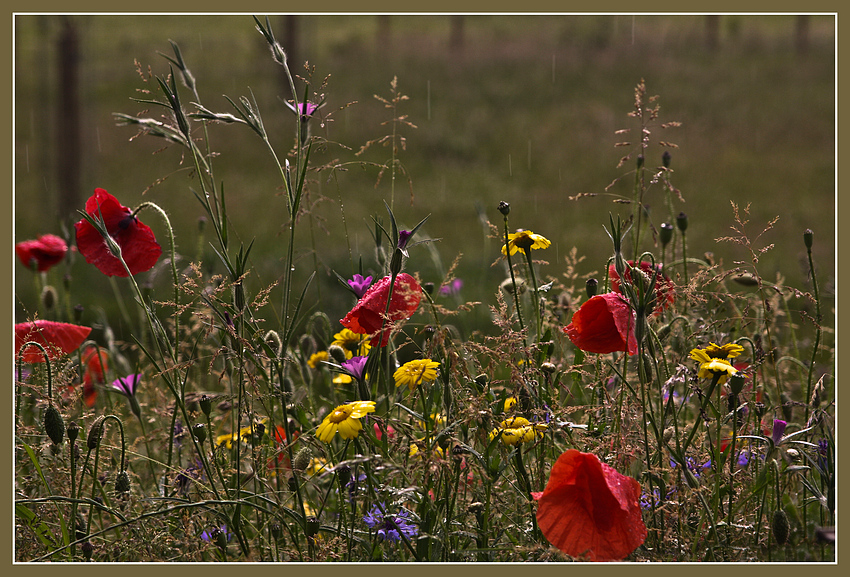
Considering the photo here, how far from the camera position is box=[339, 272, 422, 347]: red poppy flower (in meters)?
1.30

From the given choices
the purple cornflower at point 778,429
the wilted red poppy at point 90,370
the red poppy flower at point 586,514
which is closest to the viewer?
the red poppy flower at point 586,514

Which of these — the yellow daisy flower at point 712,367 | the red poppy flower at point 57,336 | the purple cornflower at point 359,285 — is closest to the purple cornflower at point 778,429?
the yellow daisy flower at point 712,367

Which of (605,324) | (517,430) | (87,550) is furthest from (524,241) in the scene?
(87,550)

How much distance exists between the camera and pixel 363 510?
157cm

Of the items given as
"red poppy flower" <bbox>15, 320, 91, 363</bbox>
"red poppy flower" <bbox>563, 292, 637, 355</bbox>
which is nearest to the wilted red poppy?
"red poppy flower" <bbox>15, 320, 91, 363</bbox>

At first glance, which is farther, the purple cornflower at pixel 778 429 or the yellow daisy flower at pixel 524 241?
the yellow daisy flower at pixel 524 241

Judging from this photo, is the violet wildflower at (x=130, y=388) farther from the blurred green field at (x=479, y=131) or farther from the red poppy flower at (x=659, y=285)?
the blurred green field at (x=479, y=131)

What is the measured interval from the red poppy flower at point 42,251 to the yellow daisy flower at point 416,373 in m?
1.54

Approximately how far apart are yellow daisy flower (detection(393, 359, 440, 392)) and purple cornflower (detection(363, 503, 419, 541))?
234 millimetres

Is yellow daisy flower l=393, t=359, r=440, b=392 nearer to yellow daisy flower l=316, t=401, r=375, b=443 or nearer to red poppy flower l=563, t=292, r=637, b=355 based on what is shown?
yellow daisy flower l=316, t=401, r=375, b=443

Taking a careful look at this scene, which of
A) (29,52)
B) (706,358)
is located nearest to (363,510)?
(706,358)

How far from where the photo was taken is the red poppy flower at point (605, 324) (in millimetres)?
1268

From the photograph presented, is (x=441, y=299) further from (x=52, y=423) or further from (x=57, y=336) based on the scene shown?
(x=52, y=423)

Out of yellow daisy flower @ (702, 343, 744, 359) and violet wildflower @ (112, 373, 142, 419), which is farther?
violet wildflower @ (112, 373, 142, 419)
